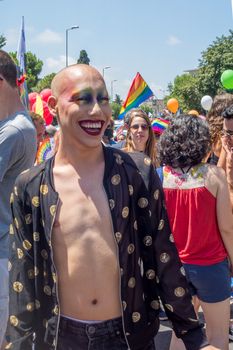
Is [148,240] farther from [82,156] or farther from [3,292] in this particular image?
[3,292]

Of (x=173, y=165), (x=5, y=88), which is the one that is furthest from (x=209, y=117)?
(x=5, y=88)

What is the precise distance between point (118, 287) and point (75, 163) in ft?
1.77

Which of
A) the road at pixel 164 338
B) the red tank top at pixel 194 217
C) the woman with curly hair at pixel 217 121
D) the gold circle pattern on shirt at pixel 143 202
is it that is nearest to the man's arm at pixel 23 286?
the gold circle pattern on shirt at pixel 143 202

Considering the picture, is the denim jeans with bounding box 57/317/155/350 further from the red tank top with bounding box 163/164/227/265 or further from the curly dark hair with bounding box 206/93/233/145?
the curly dark hair with bounding box 206/93/233/145

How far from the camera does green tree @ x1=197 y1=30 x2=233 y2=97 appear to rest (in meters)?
52.0

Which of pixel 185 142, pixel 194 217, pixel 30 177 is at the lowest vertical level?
pixel 194 217

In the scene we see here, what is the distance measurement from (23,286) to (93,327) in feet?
1.09

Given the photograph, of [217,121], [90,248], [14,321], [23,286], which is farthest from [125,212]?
[217,121]

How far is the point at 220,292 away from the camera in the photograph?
329 cm

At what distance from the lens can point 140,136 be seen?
580 cm

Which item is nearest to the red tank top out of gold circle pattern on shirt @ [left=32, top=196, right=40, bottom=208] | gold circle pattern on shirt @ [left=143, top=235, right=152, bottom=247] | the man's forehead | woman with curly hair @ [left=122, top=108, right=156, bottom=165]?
gold circle pattern on shirt @ [left=143, top=235, right=152, bottom=247]

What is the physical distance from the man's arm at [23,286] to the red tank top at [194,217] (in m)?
1.54

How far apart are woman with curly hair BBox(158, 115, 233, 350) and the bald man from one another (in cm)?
127

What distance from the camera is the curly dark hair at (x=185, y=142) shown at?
3.36m
